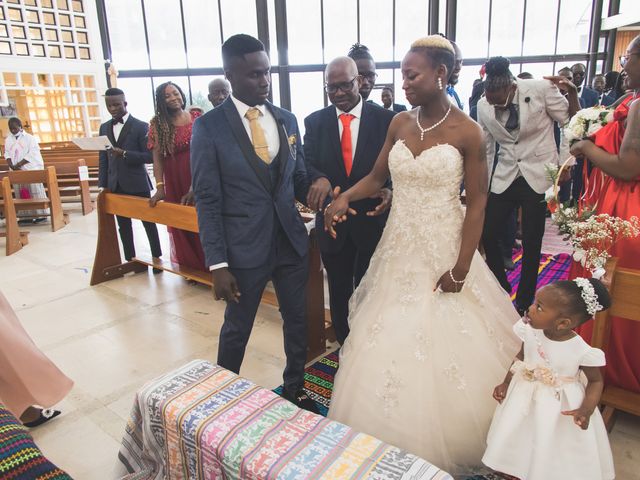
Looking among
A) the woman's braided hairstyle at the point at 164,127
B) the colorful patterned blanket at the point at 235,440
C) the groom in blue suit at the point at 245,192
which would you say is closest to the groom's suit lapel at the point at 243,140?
the groom in blue suit at the point at 245,192

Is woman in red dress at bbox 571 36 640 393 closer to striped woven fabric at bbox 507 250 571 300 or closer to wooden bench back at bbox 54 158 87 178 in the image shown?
striped woven fabric at bbox 507 250 571 300

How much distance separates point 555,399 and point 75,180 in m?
9.25

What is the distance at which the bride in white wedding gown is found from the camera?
184 centimetres

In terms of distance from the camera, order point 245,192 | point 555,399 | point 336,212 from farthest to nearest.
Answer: point 336,212 < point 245,192 < point 555,399

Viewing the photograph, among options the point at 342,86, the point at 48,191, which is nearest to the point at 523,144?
the point at 342,86

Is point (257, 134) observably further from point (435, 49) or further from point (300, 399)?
point (300, 399)

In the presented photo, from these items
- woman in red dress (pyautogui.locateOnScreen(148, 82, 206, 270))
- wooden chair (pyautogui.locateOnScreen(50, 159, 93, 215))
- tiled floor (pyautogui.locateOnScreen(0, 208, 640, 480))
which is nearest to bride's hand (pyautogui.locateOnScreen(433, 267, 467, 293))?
tiled floor (pyautogui.locateOnScreen(0, 208, 640, 480))

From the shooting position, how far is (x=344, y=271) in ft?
8.80

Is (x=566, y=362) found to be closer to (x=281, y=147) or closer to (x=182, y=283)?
(x=281, y=147)

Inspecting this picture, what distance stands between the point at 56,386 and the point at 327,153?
6.01 ft

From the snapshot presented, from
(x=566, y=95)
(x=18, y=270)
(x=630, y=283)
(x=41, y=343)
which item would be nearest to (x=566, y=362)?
(x=630, y=283)

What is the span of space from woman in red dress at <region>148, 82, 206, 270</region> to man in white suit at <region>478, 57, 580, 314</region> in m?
2.41

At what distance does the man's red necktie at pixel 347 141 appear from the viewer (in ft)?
8.10

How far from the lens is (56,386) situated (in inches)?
87.8
